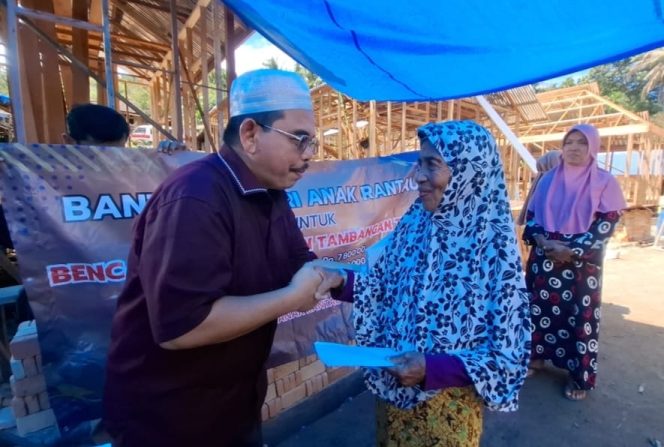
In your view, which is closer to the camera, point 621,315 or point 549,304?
point 549,304

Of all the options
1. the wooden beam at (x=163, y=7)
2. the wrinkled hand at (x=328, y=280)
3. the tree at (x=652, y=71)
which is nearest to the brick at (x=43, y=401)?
the wrinkled hand at (x=328, y=280)

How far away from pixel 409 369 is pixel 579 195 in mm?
2533

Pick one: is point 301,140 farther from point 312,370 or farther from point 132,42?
point 132,42

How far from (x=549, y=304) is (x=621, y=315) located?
8.23ft

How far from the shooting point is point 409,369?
1274 millimetres

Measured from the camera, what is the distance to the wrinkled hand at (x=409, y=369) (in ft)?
4.17

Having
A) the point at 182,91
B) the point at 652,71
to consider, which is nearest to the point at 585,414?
the point at 182,91

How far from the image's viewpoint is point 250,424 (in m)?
1.47

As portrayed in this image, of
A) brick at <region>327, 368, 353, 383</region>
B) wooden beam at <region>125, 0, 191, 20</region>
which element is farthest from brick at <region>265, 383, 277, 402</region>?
wooden beam at <region>125, 0, 191, 20</region>

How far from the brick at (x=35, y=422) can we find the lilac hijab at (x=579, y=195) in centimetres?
364

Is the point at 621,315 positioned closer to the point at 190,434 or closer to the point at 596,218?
the point at 596,218

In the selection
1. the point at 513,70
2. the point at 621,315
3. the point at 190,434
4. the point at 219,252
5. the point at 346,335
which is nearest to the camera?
the point at 219,252

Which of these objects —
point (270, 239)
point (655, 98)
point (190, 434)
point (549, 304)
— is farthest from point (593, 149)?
point (655, 98)

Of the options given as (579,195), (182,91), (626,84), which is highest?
(626,84)
